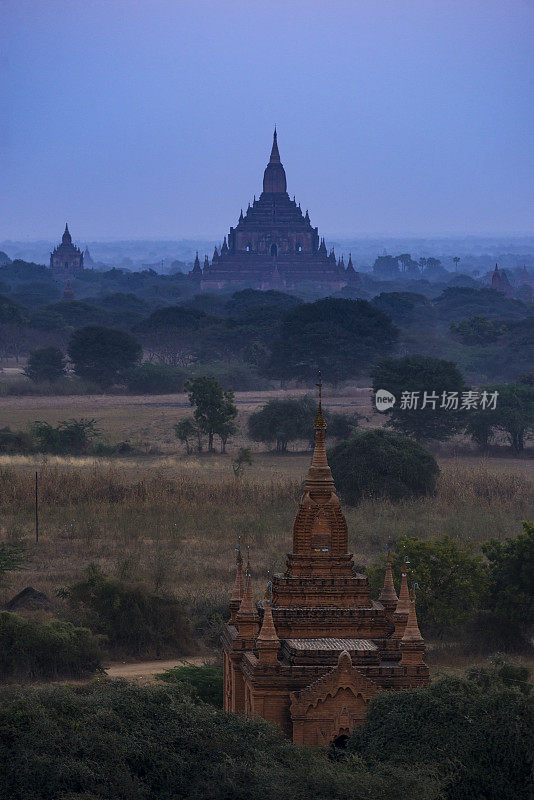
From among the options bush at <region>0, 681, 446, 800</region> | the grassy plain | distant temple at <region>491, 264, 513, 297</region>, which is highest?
bush at <region>0, 681, 446, 800</region>

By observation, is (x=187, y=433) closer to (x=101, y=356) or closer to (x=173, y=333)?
(x=101, y=356)

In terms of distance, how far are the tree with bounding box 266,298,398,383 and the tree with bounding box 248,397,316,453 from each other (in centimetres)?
2531

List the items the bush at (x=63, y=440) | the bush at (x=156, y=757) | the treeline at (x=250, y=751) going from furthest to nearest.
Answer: the bush at (x=63, y=440) → the treeline at (x=250, y=751) → the bush at (x=156, y=757)

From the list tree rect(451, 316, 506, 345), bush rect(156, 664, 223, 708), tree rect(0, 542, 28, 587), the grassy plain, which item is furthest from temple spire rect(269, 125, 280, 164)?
bush rect(156, 664, 223, 708)

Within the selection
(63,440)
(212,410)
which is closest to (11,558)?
(63,440)

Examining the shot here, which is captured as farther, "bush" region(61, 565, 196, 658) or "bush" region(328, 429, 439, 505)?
"bush" region(328, 429, 439, 505)

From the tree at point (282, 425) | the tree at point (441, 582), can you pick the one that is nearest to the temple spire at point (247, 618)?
the tree at point (441, 582)

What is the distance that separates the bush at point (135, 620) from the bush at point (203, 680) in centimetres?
400

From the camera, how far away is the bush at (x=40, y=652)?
26.6 m

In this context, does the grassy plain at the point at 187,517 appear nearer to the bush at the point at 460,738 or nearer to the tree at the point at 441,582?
the tree at the point at 441,582

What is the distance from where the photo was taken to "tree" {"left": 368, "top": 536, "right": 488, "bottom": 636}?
Answer: 29328mm

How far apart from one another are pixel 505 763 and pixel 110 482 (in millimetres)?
27253

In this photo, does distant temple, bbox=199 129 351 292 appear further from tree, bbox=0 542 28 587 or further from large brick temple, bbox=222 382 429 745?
large brick temple, bbox=222 382 429 745

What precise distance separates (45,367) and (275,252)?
329 ft
